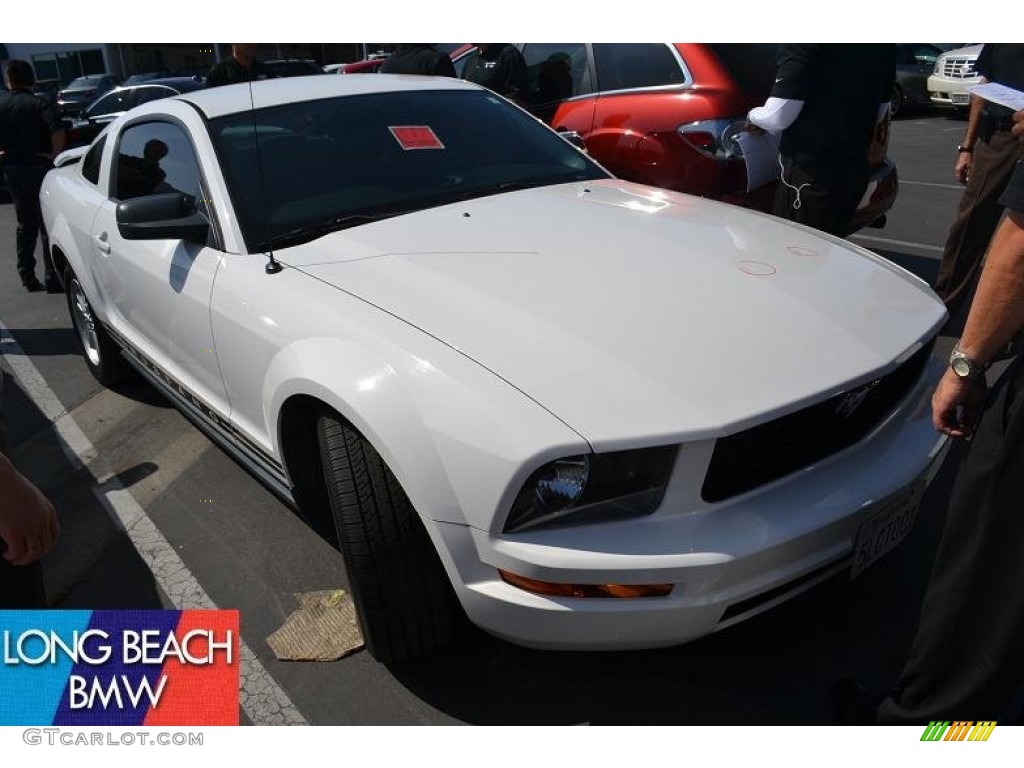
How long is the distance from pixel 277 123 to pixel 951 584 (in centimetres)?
267

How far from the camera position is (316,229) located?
265 cm

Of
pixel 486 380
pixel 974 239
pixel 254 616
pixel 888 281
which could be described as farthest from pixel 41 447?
pixel 974 239

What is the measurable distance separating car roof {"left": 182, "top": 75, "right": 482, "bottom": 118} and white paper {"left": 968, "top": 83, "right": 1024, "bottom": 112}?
232 centimetres

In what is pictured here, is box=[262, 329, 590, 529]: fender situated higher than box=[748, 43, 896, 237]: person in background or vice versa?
box=[748, 43, 896, 237]: person in background

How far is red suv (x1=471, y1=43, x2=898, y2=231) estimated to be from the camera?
450 cm

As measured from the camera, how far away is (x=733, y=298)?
2.15m

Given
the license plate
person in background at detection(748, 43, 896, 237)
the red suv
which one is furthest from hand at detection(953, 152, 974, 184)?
the license plate

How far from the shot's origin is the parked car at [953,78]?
1267cm

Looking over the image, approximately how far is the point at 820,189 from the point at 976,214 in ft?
3.24

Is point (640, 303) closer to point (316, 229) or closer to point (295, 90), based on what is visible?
point (316, 229)

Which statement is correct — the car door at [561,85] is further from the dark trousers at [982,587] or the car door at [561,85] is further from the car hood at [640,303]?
the dark trousers at [982,587]

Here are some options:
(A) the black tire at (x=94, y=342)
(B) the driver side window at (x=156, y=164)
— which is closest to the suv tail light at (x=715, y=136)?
(B) the driver side window at (x=156, y=164)

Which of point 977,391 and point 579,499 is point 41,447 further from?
point 977,391

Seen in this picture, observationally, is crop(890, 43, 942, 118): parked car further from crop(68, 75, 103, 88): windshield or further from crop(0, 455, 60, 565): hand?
crop(68, 75, 103, 88): windshield
